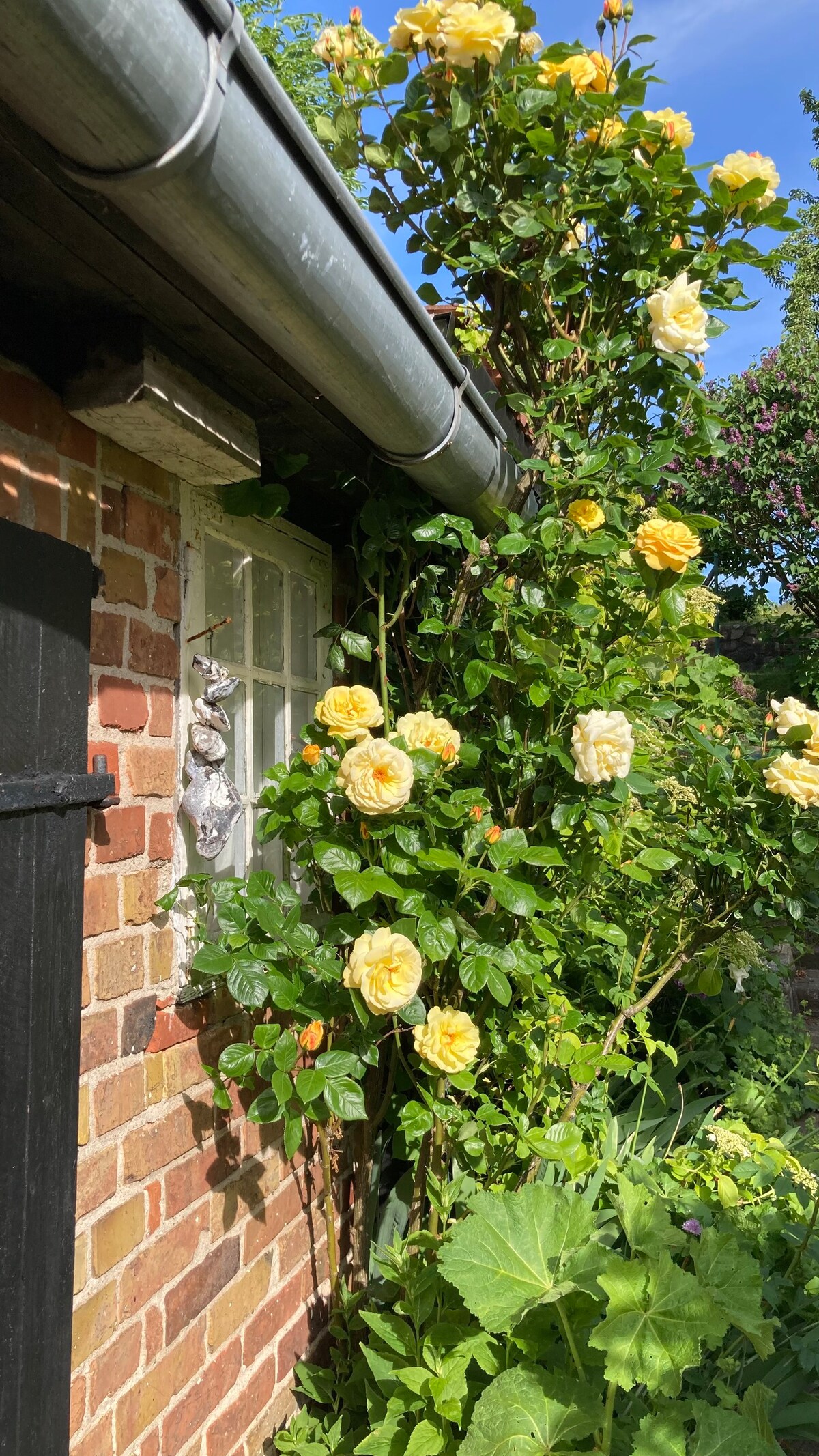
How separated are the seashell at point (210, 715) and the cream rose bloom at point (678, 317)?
1196 mm

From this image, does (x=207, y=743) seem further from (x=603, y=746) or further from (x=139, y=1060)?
(x=603, y=746)

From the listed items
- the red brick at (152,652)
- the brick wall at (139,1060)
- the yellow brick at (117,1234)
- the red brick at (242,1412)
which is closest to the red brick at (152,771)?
the brick wall at (139,1060)

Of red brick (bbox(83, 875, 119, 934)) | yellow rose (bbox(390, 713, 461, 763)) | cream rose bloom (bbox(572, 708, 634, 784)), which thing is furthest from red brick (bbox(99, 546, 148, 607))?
cream rose bloom (bbox(572, 708, 634, 784))

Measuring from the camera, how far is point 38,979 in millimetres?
1176

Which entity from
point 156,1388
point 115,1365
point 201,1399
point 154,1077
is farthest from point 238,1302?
point 154,1077


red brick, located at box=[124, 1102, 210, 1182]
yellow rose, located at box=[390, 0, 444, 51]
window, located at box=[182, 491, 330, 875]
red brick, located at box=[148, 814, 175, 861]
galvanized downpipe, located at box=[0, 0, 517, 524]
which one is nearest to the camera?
galvanized downpipe, located at box=[0, 0, 517, 524]

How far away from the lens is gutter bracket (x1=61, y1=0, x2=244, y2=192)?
85cm

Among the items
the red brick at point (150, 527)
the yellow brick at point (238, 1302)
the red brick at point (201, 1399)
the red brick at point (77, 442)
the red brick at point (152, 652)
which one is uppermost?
the red brick at point (77, 442)

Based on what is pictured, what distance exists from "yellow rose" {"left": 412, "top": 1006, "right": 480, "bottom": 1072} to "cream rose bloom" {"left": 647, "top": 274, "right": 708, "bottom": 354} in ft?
4.92

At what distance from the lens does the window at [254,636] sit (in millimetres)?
1776

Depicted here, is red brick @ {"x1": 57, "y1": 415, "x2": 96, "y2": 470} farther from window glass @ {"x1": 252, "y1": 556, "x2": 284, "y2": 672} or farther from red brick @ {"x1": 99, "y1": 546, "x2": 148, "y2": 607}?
window glass @ {"x1": 252, "y1": 556, "x2": 284, "y2": 672}

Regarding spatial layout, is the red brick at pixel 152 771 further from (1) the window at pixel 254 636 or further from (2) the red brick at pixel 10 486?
(2) the red brick at pixel 10 486

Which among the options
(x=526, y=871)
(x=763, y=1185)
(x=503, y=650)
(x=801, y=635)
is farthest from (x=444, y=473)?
(x=801, y=635)

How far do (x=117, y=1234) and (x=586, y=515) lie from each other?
5.44 ft
